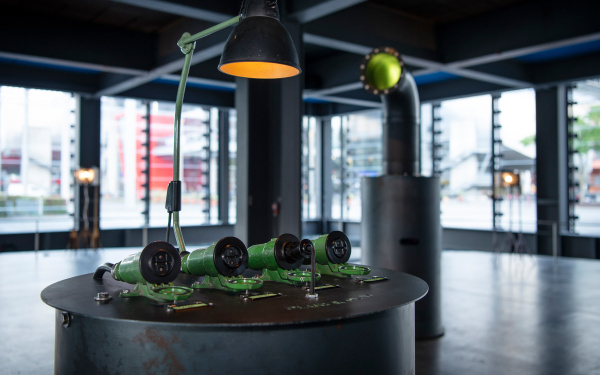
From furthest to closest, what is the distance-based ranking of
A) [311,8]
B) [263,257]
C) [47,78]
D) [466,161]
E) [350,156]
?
1. [350,156]
2. [466,161]
3. [47,78]
4. [311,8]
5. [263,257]

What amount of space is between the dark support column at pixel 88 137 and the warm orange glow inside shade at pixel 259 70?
A: 9.16 meters

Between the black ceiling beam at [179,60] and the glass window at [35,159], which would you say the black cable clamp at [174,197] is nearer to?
the black ceiling beam at [179,60]

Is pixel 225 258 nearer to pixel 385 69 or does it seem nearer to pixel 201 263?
pixel 201 263

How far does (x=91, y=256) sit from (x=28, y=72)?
363cm

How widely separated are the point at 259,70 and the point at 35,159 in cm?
975

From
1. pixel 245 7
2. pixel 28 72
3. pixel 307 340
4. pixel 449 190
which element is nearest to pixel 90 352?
pixel 307 340

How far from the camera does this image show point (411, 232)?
463 cm

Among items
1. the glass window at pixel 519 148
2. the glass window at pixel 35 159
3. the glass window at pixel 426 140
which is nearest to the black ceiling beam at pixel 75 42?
the glass window at pixel 35 159

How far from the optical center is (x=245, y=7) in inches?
94.7

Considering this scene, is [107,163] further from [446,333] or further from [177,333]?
[177,333]

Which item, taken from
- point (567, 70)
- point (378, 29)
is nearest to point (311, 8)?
point (378, 29)

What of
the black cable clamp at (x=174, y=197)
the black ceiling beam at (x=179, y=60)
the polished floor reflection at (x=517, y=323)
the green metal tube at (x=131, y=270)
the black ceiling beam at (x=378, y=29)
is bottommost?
the polished floor reflection at (x=517, y=323)

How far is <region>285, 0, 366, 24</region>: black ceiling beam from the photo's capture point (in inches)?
203

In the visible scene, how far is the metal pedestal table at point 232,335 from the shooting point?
173cm
